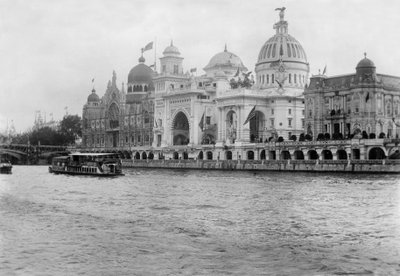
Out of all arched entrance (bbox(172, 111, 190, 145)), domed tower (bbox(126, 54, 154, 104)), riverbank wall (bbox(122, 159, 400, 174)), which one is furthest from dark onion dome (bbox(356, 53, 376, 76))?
domed tower (bbox(126, 54, 154, 104))

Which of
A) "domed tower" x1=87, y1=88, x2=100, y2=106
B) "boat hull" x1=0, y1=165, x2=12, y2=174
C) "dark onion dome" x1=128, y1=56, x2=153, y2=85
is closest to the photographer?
"boat hull" x1=0, y1=165, x2=12, y2=174

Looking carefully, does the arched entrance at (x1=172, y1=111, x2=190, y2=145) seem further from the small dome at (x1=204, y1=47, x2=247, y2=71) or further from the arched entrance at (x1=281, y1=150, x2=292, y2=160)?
the arched entrance at (x1=281, y1=150, x2=292, y2=160)

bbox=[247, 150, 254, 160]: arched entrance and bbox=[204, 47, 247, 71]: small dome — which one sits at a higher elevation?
bbox=[204, 47, 247, 71]: small dome

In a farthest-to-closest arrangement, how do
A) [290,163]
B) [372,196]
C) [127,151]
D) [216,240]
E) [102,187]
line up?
[127,151], [290,163], [102,187], [372,196], [216,240]

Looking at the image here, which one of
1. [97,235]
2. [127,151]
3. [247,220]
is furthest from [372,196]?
[127,151]

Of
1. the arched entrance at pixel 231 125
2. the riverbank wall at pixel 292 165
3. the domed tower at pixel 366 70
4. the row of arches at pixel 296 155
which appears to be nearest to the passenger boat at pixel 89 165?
the riverbank wall at pixel 292 165

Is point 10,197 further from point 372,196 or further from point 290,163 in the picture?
point 290,163
